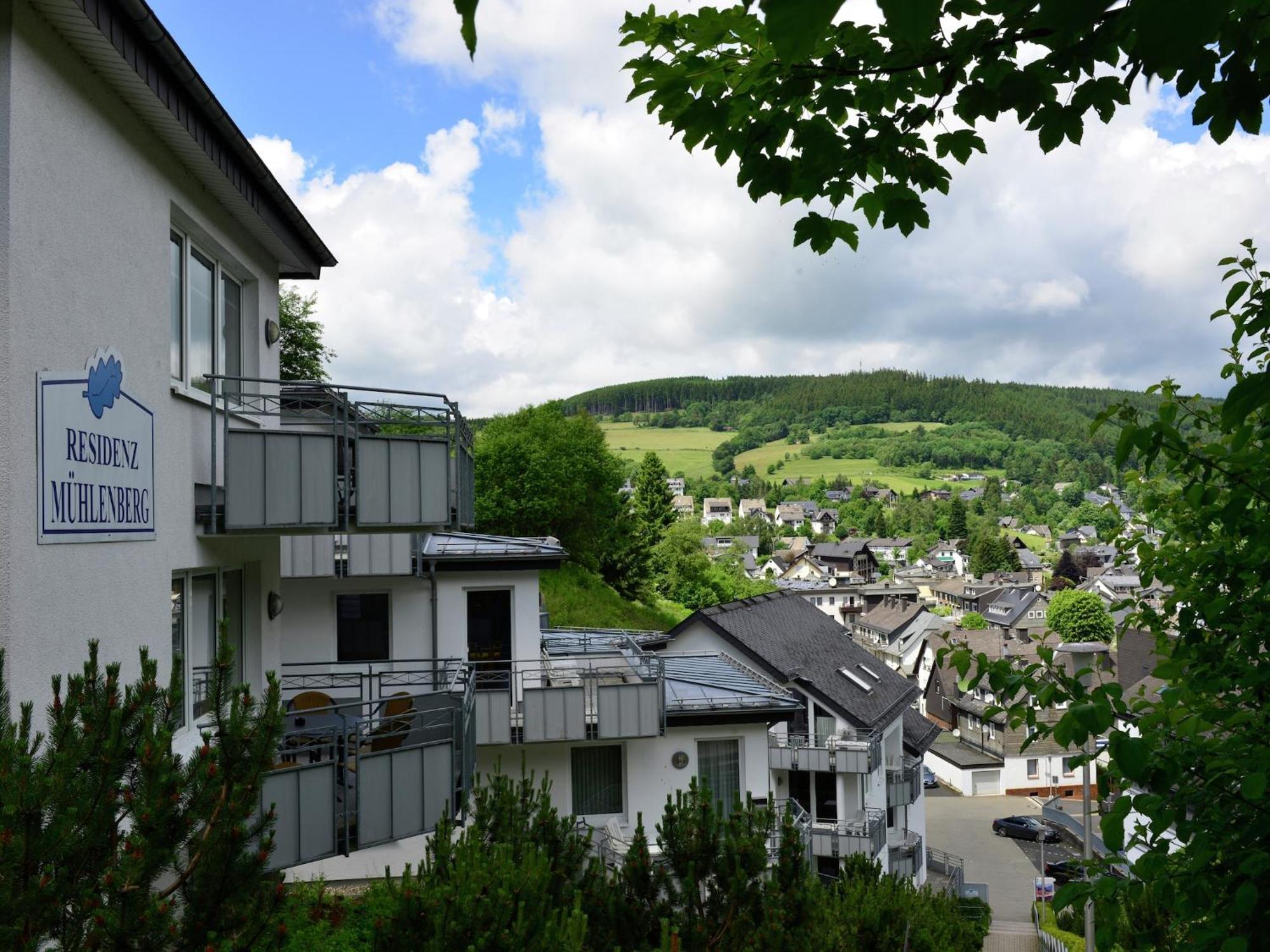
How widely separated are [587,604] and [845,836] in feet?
63.5

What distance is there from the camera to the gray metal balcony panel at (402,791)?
27.7 feet

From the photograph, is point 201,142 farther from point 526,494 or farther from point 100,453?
point 526,494

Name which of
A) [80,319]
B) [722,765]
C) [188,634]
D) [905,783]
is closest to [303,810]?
[188,634]

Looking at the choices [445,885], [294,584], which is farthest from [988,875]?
[445,885]

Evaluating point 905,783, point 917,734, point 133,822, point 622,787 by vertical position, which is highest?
point 133,822

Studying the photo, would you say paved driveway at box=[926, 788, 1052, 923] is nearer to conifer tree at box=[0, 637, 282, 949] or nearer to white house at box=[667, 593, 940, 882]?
white house at box=[667, 593, 940, 882]

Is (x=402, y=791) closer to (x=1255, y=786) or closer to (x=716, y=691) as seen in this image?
(x=1255, y=786)

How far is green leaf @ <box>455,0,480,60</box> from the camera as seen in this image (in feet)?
4.01

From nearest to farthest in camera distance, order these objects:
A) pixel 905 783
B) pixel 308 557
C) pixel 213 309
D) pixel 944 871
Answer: pixel 213 309 → pixel 308 557 → pixel 905 783 → pixel 944 871

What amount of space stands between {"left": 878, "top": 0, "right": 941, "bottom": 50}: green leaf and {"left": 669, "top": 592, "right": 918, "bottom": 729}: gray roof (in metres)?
26.9

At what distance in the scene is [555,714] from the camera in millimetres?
15883

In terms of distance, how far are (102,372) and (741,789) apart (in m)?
14.9

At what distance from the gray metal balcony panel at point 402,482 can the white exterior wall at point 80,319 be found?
1.32 m

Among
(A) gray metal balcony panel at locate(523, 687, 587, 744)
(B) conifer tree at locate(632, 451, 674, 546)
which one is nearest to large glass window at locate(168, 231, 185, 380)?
(A) gray metal balcony panel at locate(523, 687, 587, 744)
